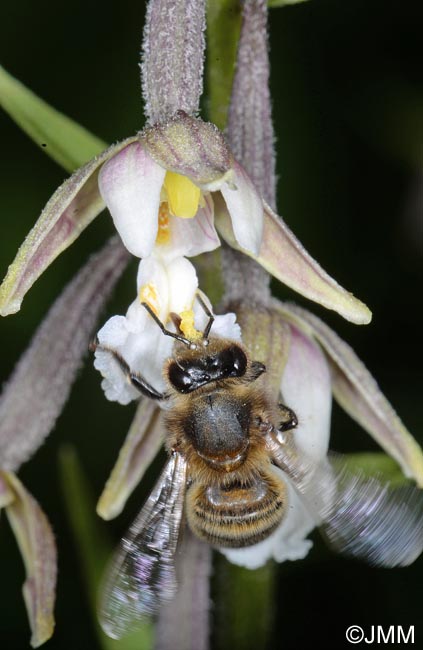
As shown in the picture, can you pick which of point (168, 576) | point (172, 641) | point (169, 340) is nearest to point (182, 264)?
point (169, 340)

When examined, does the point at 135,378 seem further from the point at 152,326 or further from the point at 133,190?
the point at 133,190

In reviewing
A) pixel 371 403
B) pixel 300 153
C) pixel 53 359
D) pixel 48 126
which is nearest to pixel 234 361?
pixel 371 403

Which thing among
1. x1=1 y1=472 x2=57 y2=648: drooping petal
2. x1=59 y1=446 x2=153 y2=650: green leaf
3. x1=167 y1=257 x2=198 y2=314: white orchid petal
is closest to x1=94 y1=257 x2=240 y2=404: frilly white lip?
x1=167 y1=257 x2=198 y2=314: white orchid petal

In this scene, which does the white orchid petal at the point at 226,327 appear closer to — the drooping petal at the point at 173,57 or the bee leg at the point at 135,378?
the bee leg at the point at 135,378

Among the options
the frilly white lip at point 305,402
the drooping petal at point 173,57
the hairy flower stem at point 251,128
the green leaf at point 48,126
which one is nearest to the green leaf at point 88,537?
the frilly white lip at point 305,402

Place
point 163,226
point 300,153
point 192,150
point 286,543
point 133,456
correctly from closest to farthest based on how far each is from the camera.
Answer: point 192,150
point 163,226
point 133,456
point 286,543
point 300,153

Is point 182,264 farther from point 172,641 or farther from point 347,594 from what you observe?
point 347,594
